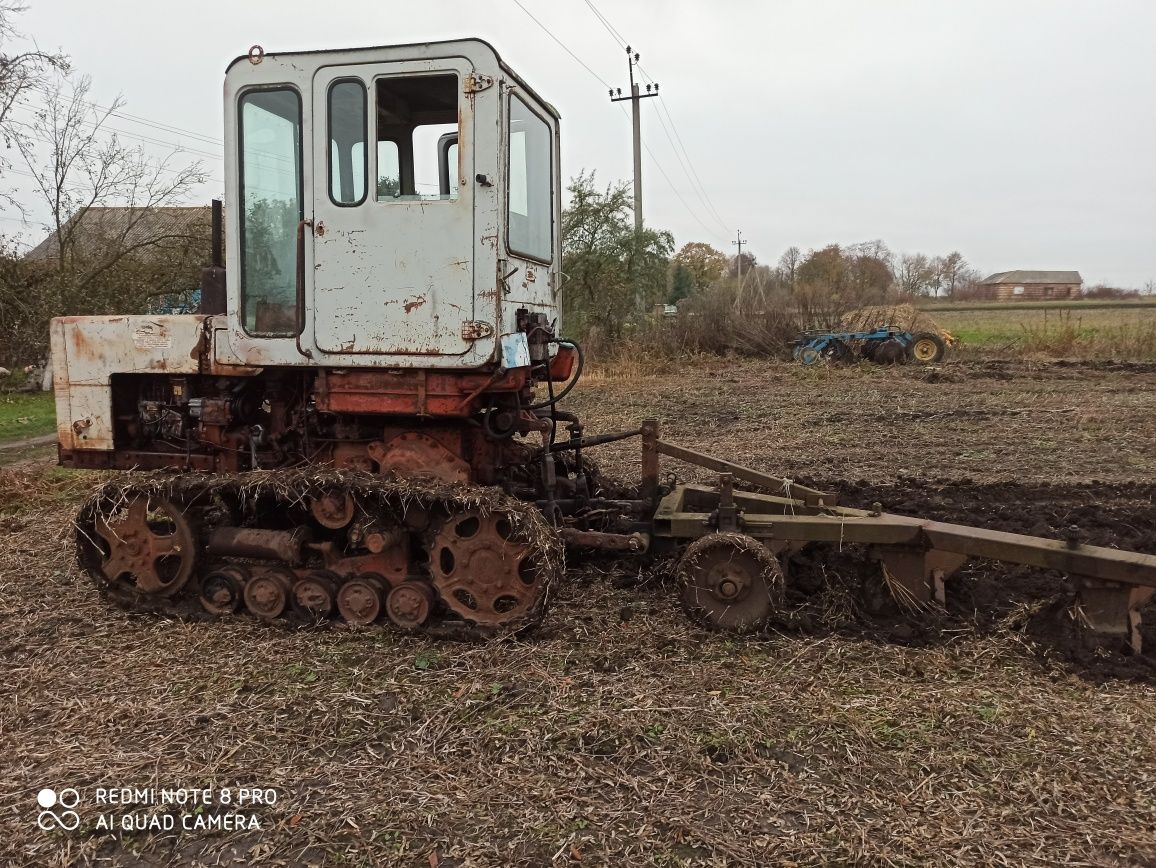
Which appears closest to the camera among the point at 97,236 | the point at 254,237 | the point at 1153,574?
the point at 1153,574

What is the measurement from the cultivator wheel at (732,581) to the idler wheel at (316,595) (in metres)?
1.91

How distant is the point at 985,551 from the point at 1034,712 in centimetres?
84

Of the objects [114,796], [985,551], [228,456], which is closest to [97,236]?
[228,456]

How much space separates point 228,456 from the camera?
183 inches

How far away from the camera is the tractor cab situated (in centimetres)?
397

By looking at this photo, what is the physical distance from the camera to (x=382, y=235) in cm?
407

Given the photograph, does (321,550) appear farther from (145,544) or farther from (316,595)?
(145,544)

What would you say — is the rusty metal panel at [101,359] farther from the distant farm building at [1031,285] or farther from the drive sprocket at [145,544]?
the distant farm building at [1031,285]

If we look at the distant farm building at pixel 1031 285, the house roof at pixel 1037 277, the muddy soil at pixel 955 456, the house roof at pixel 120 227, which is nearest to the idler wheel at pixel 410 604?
the muddy soil at pixel 955 456

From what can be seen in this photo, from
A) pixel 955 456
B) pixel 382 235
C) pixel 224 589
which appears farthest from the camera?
pixel 955 456

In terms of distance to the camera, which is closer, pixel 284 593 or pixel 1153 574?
pixel 1153 574

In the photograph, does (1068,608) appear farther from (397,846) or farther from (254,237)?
(254,237)

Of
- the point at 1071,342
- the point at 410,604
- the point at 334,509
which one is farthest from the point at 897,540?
the point at 1071,342

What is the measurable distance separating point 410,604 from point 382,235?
194cm
